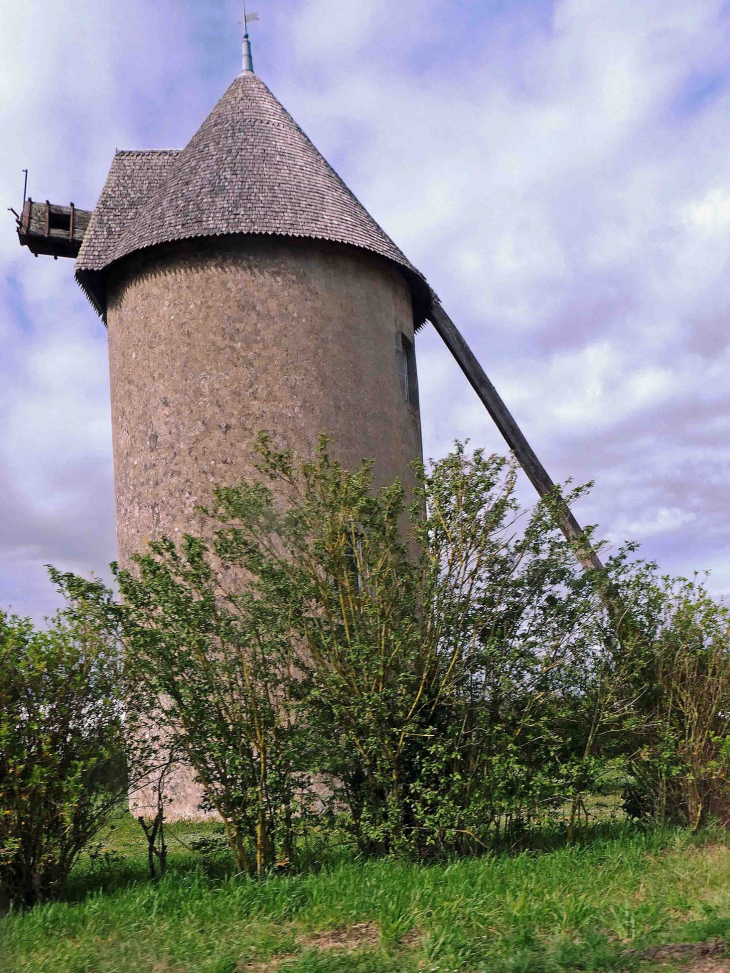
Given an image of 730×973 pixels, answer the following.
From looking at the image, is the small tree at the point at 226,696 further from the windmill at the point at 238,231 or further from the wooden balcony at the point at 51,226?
the wooden balcony at the point at 51,226

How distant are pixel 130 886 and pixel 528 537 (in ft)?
13.1

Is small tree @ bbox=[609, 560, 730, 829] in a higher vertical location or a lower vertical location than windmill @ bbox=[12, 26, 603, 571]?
lower

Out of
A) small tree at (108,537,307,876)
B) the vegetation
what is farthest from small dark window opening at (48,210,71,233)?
small tree at (108,537,307,876)

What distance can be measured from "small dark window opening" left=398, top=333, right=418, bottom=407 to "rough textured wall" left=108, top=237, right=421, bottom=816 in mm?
987

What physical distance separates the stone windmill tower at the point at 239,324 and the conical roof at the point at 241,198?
28 millimetres

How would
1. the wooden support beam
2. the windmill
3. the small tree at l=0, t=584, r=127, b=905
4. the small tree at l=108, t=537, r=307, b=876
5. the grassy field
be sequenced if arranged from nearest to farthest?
1. the grassy field
2. the small tree at l=0, t=584, r=127, b=905
3. the small tree at l=108, t=537, r=307, b=876
4. the windmill
5. the wooden support beam

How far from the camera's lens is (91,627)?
7.03 metres

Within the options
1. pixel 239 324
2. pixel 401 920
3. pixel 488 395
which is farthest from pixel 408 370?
pixel 401 920

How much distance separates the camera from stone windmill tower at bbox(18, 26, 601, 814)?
39.6 ft

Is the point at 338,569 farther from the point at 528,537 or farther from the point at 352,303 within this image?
the point at 352,303

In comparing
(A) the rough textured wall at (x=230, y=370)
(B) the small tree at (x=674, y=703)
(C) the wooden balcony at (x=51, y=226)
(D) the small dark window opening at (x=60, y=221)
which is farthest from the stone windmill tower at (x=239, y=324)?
(B) the small tree at (x=674, y=703)

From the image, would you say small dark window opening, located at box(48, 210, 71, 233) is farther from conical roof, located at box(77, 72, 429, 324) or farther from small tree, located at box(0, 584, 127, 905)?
small tree, located at box(0, 584, 127, 905)

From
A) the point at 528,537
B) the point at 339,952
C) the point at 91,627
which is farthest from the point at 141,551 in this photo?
the point at 339,952

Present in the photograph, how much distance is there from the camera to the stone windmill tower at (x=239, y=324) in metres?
12.1
